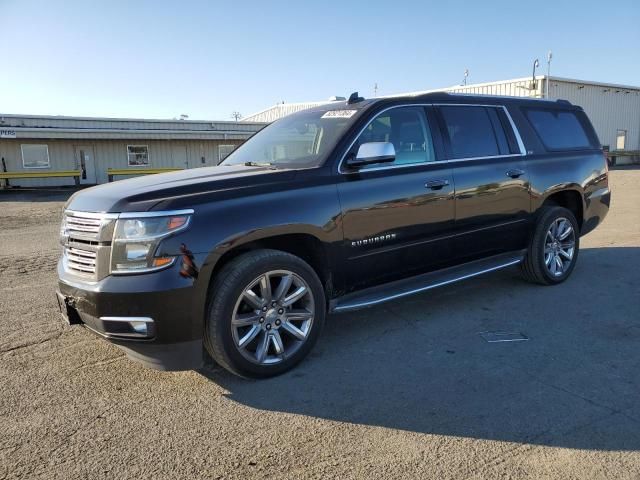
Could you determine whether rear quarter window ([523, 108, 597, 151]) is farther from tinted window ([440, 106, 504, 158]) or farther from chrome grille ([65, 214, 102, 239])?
chrome grille ([65, 214, 102, 239])

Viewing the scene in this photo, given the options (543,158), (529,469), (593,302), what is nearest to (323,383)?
(529,469)

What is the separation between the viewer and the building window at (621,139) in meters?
36.2

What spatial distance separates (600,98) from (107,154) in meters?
31.0

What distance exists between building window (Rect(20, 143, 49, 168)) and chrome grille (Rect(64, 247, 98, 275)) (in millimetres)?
25703

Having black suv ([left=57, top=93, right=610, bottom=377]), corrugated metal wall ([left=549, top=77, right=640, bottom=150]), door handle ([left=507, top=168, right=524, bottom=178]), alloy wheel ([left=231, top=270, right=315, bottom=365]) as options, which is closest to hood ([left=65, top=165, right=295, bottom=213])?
black suv ([left=57, top=93, right=610, bottom=377])

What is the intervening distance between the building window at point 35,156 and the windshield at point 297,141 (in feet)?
81.1

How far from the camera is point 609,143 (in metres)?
35.7

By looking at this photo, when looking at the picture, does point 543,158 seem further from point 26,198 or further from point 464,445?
point 26,198

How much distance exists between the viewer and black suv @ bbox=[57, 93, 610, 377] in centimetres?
321

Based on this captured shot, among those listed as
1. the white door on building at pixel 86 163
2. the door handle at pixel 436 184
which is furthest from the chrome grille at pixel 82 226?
the white door on building at pixel 86 163

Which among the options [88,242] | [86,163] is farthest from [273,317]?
[86,163]

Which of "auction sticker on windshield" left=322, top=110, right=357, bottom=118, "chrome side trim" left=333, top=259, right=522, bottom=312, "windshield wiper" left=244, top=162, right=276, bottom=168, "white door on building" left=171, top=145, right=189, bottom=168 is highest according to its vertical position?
"white door on building" left=171, top=145, right=189, bottom=168

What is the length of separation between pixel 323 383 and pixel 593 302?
3.23 m

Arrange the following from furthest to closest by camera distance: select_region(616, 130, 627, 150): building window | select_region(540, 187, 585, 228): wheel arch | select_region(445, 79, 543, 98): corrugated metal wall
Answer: select_region(616, 130, 627, 150): building window < select_region(445, 79, 543, 98): corrugated metal wall < select_region(540, 187, 585, 228): wheel arch
